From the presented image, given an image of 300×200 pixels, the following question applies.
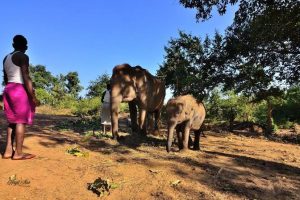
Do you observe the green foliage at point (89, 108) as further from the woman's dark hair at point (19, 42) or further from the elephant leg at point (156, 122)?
the woman's dark hair at point (19, 42)

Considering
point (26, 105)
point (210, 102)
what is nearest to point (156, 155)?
point (26, 105)

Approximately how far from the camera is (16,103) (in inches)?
267

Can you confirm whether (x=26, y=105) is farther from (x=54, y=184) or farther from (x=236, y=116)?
(x=236, y=116)

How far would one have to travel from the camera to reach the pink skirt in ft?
22.2

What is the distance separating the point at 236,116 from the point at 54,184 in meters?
14.9

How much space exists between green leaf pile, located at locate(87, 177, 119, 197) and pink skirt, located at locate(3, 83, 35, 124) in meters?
1.57

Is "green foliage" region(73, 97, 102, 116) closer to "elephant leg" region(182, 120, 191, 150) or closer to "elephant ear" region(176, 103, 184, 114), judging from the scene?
"elephant leg" region(182, 120, 191, 150)

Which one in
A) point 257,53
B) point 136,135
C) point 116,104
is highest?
point 257,53

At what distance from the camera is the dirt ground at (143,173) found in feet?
20.4

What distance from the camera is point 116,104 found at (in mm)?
11195

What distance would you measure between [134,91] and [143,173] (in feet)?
16.4

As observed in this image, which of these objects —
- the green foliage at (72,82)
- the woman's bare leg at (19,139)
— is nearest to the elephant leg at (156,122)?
the woman's bare leg at (19,139)

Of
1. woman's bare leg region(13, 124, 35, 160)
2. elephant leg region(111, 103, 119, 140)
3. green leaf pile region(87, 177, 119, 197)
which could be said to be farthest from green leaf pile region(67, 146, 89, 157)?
elephant leg region(111, 103, 119, 140)

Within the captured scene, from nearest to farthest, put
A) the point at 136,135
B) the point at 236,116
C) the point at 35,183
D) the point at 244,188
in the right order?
the point at 35,183 → the point at 244,188 → the point at 136,135 → the point at 236,116
